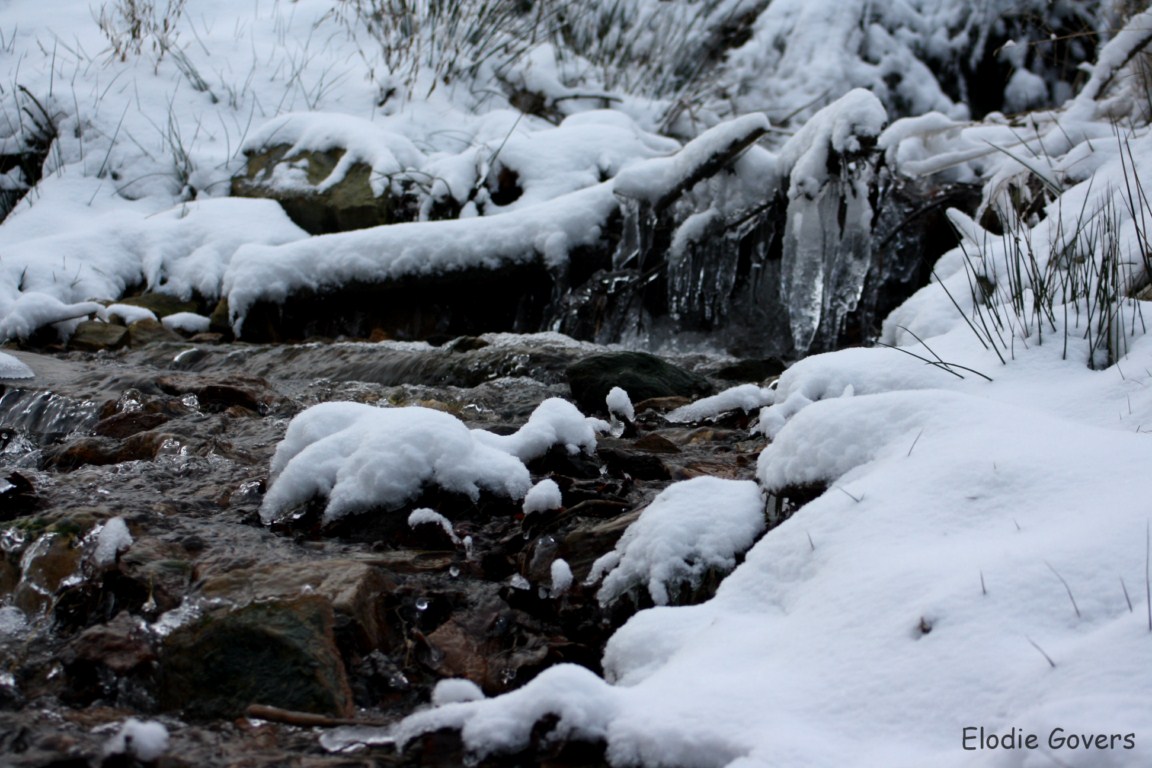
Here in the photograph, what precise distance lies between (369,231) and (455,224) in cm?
49

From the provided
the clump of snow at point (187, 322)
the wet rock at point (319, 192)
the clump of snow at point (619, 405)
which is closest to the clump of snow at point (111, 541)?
the clump of snow at point (619, 405)

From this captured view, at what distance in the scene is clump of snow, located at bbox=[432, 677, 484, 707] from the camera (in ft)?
4.29

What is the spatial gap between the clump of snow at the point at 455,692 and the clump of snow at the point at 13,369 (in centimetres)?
303

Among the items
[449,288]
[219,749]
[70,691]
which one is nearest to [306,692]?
[219,749]

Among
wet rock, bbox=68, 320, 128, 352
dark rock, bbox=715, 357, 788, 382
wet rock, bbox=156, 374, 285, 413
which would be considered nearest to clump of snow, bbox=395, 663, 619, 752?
wet rock, bbox=156, 374, 285, 413

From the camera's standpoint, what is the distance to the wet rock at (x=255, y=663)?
1327mm

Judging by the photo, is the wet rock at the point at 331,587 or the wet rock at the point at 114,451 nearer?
the wet rock at the point at 331,587

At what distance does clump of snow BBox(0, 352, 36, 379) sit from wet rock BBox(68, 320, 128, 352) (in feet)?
3.44

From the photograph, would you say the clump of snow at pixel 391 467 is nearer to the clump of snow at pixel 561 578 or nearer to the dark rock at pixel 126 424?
the clump of snow at pixel 561 578

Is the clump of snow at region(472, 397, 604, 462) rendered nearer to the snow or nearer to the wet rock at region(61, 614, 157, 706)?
the snow

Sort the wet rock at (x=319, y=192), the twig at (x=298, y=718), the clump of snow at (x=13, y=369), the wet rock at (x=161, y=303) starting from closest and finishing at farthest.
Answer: the twig at (x=298, y=718)
the clump of snow at (x=13, y=369)
the wet rock at (x=161, y=303)
the wet rock at (x=319, y=192)

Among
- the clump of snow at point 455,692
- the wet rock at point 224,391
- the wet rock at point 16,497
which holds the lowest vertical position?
the wet rock at point 224,391

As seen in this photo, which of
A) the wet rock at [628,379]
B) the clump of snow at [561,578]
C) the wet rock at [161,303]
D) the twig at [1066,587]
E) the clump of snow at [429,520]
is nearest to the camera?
the twig at [1066,587]

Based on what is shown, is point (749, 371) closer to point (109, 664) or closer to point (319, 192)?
point (109, 664)
